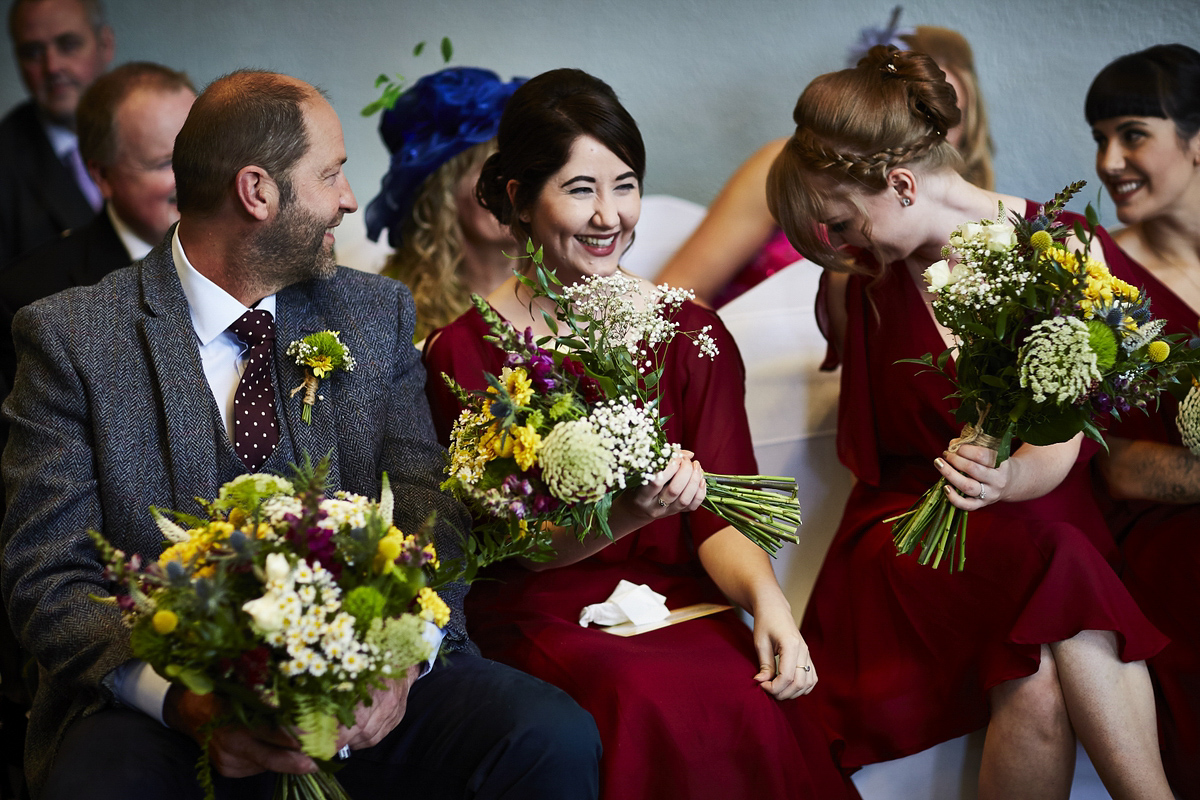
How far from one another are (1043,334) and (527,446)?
0.99 meters

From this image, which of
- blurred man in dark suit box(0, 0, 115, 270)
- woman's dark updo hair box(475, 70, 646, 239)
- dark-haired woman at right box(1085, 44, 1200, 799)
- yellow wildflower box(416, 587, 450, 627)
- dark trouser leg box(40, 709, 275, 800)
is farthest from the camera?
blurred man in dark suit box(0, 0, 115, 270)

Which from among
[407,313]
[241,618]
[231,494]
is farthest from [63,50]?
[241,618]

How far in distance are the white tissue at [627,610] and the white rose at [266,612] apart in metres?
1.02

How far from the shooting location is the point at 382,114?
3.77 meters

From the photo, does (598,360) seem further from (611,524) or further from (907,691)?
(907,691)

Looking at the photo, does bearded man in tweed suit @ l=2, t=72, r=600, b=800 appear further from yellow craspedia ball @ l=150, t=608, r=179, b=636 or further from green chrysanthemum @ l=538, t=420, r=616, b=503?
green chrysanthemum @ l=538, t=420, r=616, b=503

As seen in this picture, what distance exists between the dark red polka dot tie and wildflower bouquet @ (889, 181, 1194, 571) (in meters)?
1.43

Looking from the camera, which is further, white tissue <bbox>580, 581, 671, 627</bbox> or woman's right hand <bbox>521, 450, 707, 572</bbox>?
white tissue <bbox>580, 581, 671, 627</bbox>

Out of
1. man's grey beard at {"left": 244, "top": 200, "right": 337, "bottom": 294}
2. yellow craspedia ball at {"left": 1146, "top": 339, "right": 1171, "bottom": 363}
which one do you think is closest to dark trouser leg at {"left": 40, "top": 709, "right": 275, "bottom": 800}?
man's grey beard at {"left": 244, "top": 200, "right": 337, "bottom": 294}

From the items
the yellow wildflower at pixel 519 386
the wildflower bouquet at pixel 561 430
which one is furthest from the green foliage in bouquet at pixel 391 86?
the yellow wildflower at pixel 519 386

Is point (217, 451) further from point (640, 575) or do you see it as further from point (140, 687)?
point (640, 575)

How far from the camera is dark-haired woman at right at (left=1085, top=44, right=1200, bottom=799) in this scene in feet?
7.69

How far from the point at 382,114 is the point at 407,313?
1.58 m

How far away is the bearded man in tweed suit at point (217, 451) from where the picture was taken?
190 centimetres
